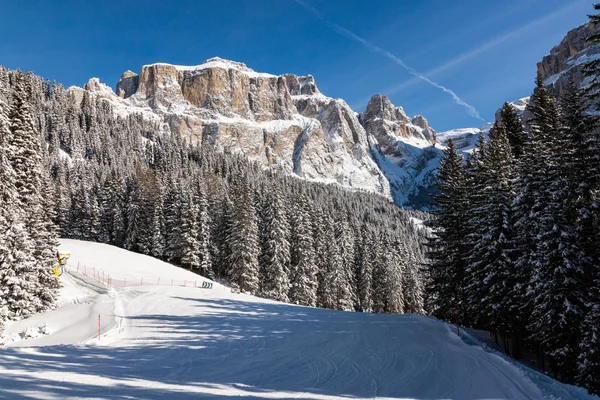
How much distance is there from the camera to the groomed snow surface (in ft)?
33.0

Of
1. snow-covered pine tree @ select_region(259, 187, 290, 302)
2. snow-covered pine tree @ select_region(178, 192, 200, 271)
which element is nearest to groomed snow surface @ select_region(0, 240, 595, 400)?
snow-covered pine tree @ select_region(259, 187, 290, 302)

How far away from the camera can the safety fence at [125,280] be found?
1454 inches

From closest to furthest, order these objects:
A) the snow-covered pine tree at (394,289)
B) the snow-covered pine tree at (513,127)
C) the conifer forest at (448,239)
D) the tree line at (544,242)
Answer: the tree line at (544,242)
the conifer forest at (448,239)
the snow-covered pine tree at (513,127)
the snow-covered pine tree at (394,289)

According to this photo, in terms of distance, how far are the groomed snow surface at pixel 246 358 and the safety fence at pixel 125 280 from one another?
949 cm

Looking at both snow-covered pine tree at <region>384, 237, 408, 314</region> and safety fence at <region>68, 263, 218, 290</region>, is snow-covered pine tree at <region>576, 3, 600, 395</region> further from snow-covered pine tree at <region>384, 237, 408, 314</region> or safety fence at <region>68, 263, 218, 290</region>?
snow-covered pine tree at <region>384, 237, 408, 314</region>

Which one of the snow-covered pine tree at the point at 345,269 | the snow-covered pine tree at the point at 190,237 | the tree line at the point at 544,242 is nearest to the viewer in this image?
the tree line at the point at 544,242

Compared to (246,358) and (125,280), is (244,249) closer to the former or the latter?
(125,280)

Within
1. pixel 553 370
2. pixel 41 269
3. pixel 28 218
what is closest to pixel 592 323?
pixel 553 370

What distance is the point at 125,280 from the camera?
3844 cm

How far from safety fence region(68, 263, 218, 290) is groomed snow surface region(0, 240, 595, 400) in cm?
949

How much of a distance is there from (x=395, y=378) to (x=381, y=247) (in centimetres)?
5257

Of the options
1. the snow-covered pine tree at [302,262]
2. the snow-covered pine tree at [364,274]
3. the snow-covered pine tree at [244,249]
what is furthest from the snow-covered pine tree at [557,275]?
the snow-covered pine tree at [364,274]

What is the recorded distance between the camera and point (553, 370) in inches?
832

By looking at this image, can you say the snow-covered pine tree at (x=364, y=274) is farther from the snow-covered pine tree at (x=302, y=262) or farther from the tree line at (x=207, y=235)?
the snow-covered pine tree at (x=302, y=262)
